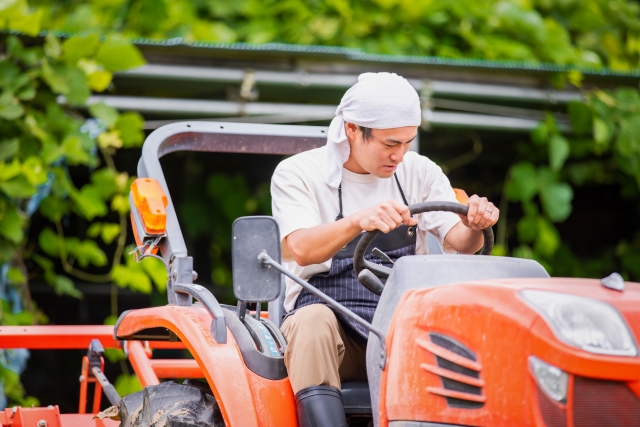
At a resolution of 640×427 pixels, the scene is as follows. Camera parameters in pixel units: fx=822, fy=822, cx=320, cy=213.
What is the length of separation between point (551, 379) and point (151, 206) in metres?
1.57

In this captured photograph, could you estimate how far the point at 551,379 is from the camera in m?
1.78

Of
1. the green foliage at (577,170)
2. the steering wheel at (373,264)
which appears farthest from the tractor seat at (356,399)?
the green foliage at (577,170)

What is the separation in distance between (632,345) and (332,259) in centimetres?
113

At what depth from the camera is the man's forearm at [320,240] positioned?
243 cm

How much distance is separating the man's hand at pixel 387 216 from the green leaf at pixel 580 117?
340 centimetres

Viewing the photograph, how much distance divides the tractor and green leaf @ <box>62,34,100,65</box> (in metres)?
1.61

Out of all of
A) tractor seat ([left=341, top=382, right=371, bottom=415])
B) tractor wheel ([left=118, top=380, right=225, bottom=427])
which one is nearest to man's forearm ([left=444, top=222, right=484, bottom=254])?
tractor seat ([left=341, top=382, right=371, bottom=415])

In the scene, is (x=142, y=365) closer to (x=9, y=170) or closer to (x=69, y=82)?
(x=9, y=170)

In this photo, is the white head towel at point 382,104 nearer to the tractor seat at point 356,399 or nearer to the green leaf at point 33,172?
the tractor seat at point 356,399

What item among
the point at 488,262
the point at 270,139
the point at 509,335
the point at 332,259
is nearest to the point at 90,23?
the point at 270,139

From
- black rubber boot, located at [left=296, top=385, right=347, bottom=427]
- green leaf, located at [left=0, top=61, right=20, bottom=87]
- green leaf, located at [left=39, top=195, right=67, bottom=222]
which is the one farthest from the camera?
green leaf, located at [left=39, top=195, right=67, bottom=222]

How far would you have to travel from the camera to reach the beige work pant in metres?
2.32

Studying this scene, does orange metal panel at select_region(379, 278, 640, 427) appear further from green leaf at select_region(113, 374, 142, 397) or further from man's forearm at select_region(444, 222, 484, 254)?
green leaf at select_region(113, 374, 142, 397)

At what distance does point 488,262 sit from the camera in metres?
2.29
